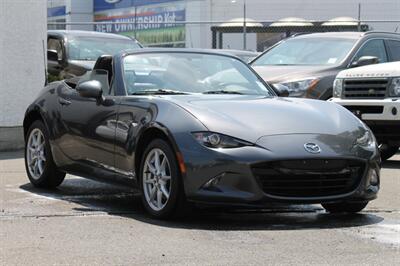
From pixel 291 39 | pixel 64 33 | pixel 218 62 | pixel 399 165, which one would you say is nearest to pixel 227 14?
pixel 64 33

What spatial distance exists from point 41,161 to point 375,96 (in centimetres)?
461

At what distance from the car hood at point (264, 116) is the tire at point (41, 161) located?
1.95 m

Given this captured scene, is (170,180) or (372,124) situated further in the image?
(372,124)

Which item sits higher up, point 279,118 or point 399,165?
A: point 279,118

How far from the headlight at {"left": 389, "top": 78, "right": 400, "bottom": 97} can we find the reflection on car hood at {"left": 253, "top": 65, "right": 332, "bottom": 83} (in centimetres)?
133

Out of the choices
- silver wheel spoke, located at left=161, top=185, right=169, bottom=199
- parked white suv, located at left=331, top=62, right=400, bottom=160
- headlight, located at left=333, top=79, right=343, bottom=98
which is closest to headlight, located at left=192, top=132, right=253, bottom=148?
silver wheel spoke, located at left=161, top=185, right=169, bottom=199

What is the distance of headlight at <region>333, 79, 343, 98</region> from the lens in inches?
416

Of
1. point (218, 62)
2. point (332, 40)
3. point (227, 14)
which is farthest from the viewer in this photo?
point (227, 14)

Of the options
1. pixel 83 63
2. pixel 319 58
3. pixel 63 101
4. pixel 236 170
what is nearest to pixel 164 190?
pixel 236 170

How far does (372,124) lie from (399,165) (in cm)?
75

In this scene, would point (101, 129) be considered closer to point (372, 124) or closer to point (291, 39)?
point (372, 124)

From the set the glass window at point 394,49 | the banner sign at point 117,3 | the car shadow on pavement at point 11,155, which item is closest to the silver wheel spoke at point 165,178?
the car shadow on pavement at point 11,155

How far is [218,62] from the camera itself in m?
7.60

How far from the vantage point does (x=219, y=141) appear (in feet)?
19.3
